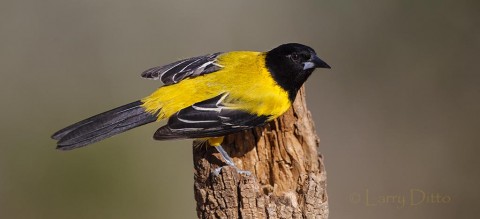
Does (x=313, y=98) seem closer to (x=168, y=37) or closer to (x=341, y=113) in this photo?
(x=341, y=113)

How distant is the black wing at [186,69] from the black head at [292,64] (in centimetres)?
39

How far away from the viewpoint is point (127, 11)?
770 cm

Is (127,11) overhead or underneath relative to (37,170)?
overhead

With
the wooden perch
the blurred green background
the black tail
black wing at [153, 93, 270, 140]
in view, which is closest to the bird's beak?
the wooden perch

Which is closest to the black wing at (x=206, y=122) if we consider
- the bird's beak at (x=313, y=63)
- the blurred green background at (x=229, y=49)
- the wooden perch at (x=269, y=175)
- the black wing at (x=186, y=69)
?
the wooden perch at (x=269, y=175)

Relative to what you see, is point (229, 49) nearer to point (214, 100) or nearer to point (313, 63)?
point (313, 63)

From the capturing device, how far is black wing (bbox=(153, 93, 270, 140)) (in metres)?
4.50

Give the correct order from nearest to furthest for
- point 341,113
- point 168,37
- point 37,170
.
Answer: point 37,170 → point 341,113 → point 168,37

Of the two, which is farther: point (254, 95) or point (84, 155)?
point (84, 155)

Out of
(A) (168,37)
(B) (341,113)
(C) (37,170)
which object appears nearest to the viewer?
(C) (37,170)

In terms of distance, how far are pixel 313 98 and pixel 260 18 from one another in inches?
46.1

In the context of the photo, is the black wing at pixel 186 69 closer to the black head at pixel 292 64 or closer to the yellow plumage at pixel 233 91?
the yellow plumage at pixel 233 91

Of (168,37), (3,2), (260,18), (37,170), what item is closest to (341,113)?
(260,18)

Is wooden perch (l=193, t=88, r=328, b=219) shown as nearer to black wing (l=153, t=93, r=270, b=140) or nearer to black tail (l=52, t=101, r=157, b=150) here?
black wing (l=153, t=93, r=270, b=140)
